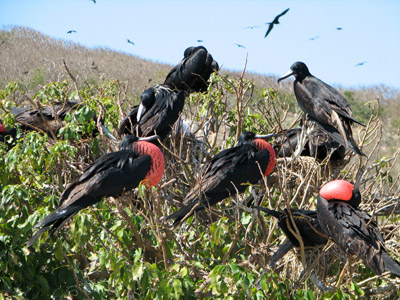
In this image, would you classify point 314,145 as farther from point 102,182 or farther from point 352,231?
point 102,182

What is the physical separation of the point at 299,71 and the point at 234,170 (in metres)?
1.58

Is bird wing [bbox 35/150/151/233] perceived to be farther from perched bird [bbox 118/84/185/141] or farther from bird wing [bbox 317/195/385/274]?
bird wing [bbox 317/195/385/274]

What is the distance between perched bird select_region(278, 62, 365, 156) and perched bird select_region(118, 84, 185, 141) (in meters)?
1.01

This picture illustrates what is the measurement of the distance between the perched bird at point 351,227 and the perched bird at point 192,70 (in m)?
2.50

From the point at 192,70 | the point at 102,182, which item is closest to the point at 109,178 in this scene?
the point at 102,182

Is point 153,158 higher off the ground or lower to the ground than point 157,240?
higher

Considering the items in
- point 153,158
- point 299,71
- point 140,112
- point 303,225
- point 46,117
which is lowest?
point 46,117

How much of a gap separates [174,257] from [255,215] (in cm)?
58

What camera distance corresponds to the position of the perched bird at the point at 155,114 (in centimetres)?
471

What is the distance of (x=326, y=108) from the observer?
4645 millimetres

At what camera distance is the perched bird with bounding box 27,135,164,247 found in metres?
3.36

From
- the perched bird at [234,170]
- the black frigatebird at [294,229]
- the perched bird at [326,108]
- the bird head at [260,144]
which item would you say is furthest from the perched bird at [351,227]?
the perched bird at [326,108]

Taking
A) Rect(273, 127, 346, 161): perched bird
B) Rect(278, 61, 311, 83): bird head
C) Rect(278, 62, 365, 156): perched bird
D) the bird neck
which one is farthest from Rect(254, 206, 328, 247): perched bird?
Rect(278, 61, 311, 83): bird head

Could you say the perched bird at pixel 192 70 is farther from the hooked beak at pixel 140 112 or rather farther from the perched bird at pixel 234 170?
the perched bird at pixel 234 170
